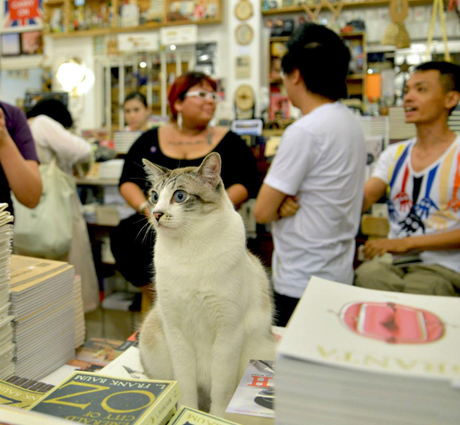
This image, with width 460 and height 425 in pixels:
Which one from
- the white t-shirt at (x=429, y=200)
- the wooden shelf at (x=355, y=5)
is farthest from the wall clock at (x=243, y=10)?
the white t-shirt at (x=429, y=200)

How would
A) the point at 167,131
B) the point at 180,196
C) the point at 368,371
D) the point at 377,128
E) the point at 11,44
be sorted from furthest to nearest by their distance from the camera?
the point at 11,44 < the point at 377,128 < the point at 167,131 < the point at 180,196 < the point at 368,371

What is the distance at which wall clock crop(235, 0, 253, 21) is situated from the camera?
5656mm

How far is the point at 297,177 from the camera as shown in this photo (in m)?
1.54

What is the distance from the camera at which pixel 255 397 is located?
731mm

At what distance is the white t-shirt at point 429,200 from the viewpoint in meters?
1.74

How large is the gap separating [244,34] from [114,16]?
1981 mm

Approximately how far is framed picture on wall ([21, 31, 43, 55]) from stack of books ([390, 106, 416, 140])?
597cm

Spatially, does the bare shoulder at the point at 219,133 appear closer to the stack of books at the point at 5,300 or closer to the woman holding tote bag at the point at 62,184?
the woman holding tote bag at the point at 62,184

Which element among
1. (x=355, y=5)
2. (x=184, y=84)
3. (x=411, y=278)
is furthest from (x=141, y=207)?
(x=355, y=5)

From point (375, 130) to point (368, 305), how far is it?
8.92 feet

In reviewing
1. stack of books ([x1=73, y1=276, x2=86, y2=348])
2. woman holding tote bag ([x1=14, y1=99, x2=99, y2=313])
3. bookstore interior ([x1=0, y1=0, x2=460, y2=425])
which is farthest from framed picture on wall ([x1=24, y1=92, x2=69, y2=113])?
stack of books ([x1=73, y1=276, x2=86, y2=348])

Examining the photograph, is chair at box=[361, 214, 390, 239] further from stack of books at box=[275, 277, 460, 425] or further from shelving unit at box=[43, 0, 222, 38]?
shelving unit at box=[43, 0, 222, 38]

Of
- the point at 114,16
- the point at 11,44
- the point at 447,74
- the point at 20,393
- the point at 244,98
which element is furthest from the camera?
the point at 11,44

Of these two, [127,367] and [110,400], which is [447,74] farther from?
[110,400]
